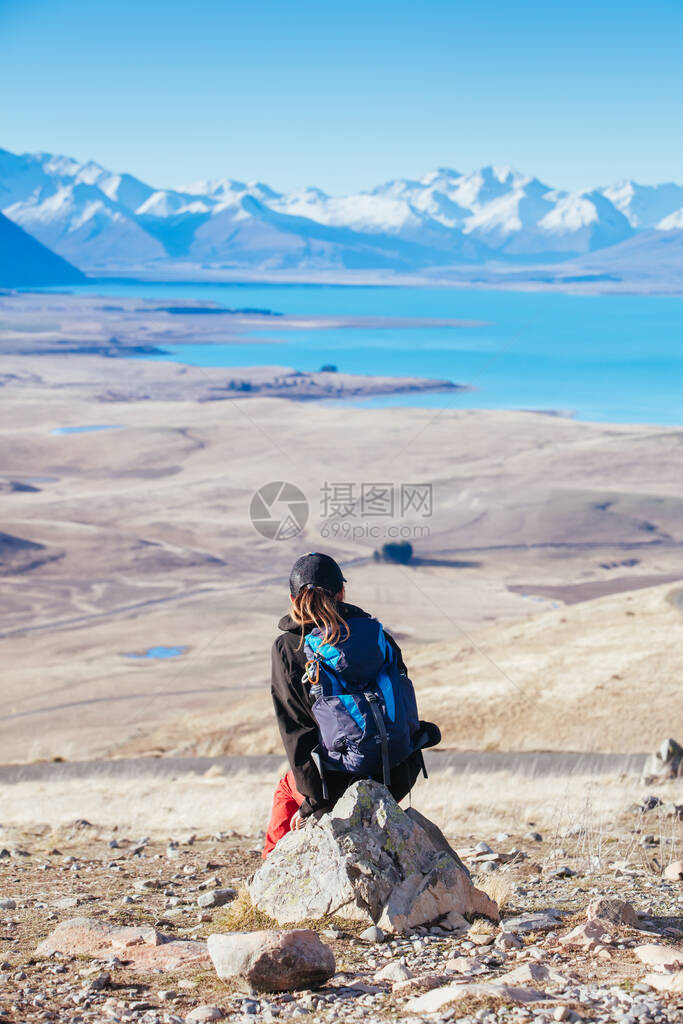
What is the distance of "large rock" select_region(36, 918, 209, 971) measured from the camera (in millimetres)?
4383

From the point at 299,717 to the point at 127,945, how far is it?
4.05 feet

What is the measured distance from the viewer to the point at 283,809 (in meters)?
4.98

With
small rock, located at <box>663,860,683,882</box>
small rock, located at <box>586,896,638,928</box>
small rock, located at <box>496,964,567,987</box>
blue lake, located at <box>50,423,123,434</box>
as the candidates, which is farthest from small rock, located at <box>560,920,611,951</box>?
blue lake, located at <box>50,423,123,434</box>

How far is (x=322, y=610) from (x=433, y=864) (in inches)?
47.3

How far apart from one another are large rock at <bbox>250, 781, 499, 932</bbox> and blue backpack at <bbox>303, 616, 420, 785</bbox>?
178 mm

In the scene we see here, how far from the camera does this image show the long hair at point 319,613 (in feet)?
14.5

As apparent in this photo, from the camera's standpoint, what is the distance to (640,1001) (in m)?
3.59

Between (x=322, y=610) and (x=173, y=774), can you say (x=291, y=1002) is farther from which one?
(x=173, y=774)

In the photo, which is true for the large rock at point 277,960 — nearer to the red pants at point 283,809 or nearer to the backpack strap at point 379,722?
the backpack strap at point 379,722

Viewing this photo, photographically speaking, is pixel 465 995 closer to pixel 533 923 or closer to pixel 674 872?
pixel 533 923

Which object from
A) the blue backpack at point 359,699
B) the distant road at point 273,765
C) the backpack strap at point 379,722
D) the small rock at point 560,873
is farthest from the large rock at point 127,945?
the distant road at point 273,765

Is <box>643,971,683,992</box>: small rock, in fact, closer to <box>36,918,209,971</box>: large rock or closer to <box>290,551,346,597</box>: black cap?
<box>36,918,209,971</box>: large rock

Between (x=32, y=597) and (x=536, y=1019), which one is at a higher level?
(x=536, y=1019)

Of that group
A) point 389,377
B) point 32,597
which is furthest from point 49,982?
point 389,377
